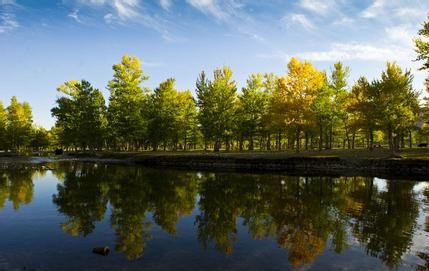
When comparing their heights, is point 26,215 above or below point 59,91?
below

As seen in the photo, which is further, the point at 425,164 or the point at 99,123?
the point at 99,123

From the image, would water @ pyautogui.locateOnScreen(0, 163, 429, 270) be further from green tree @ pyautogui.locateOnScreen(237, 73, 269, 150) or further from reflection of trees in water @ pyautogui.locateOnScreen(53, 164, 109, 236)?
green tree @ pyautogui.locateOnScreen(237, 73, 269, 150)

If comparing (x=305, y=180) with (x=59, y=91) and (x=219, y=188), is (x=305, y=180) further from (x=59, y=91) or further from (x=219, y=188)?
(x=59, y=91)

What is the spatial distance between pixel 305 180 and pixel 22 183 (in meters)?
24.9

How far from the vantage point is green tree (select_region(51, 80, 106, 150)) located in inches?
2913

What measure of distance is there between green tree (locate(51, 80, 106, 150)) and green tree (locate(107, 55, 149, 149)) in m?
4.13

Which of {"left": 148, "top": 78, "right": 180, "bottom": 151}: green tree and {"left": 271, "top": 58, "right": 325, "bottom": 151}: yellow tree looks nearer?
{"left": 271, "top": 58, "right": 325, "bottom": 151}: yellow tree

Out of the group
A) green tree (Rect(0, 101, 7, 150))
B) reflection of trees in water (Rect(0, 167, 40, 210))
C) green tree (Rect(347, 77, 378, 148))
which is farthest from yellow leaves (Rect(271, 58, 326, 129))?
green tree (Rect(0, 101, 7, 150))

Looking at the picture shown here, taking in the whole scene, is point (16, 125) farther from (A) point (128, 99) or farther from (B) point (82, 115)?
(A) point (128, 99)

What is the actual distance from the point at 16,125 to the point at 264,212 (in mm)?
90494

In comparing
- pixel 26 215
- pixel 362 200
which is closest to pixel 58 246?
pixel 26 215

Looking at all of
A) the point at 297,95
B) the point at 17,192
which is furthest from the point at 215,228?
the point at 297,95

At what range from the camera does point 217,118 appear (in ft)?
209

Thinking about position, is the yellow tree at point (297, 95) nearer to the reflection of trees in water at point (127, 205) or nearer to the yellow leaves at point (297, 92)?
the yellow leaves at point (297, 92)
